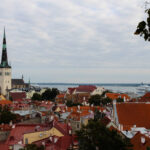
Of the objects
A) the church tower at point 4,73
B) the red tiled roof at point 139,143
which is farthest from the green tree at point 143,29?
the church tower at point 4,73

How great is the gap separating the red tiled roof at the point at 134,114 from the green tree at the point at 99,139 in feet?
47.8

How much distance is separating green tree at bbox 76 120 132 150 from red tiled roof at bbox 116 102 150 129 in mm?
14578

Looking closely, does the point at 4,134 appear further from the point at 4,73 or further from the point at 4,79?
the point at 4,73

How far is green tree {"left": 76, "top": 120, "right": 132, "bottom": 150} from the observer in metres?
16.5

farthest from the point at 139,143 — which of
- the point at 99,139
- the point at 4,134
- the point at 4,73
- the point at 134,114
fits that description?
the point at 4,73

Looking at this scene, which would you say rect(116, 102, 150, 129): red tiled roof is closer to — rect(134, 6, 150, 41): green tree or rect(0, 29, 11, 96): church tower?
rect(134, 6, 150, 41): green tree

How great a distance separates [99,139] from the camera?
16531mm

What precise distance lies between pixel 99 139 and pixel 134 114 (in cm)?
1704

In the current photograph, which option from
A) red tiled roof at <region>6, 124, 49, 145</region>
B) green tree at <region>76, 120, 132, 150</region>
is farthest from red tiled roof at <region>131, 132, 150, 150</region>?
red tiled roof at <region>6, 124, 49, 145</region>

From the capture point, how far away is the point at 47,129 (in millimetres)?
28453

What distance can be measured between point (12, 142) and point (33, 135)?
1.94 m

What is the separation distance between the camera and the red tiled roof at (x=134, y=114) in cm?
3167

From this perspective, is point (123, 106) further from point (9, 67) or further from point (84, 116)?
point (9, 67)

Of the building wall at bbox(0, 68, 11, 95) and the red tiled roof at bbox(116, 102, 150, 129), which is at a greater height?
the building wall at bbox(0, 68, 11, 95)
